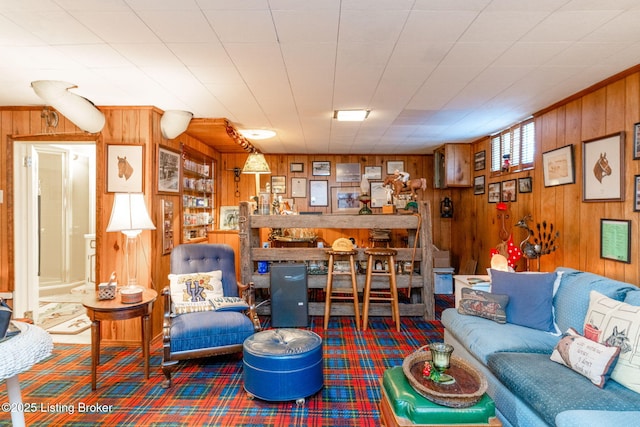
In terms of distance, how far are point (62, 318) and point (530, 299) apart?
515 cm

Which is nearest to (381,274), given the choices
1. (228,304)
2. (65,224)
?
(228,304)

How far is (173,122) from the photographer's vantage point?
378 cm

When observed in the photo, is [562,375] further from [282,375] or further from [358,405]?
[282,375]

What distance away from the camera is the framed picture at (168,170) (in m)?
3.72

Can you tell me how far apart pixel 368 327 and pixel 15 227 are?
3.87m

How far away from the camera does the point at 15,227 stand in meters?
3.64

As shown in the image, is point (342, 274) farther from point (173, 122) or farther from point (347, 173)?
point (347, 173)

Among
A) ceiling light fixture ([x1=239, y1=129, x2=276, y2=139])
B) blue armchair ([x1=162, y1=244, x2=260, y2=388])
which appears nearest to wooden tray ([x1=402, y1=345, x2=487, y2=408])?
blue armchair ([x1=162, y1=244, x2=260, y2=388])

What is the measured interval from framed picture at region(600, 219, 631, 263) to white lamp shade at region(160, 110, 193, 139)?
4.05 metres

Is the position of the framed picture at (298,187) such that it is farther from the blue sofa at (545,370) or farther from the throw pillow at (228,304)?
the blue sofa at (545,370)

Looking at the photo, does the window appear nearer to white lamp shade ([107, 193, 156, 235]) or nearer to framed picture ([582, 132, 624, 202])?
framed picture ([582, 132, 624, 202])

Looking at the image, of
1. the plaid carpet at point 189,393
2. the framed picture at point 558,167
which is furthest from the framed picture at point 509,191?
the plaid carpet at point 189,393

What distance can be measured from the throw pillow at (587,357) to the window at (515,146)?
2.51 m

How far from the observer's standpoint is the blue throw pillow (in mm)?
2617
